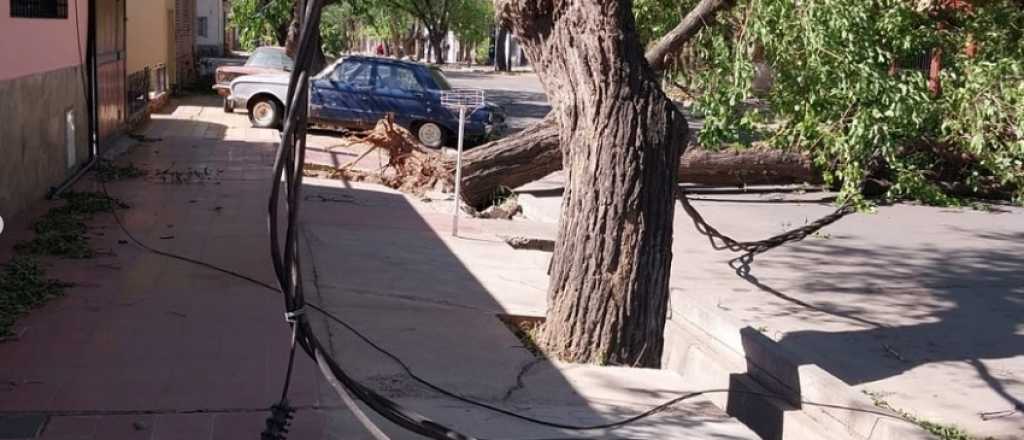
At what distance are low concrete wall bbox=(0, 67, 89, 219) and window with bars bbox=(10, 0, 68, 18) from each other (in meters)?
0.59

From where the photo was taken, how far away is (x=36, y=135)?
11.5 metres

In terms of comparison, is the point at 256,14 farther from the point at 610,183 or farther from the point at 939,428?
the point at 939,428

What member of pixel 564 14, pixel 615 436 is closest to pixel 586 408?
pixel 615 436

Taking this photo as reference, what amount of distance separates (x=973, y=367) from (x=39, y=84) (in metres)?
8.87

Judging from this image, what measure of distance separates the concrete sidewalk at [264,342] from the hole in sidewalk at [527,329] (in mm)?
103

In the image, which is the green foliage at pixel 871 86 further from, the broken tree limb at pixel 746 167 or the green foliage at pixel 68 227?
the broken tree limb at pixel 746 167

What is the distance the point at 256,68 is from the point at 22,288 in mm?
17797

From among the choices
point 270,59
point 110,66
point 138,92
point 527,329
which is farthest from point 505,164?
point 270,59

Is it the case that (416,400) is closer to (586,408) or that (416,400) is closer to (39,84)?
(586,408)

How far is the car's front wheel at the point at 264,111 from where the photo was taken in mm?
22016

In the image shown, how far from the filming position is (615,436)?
Result: 5.91 m

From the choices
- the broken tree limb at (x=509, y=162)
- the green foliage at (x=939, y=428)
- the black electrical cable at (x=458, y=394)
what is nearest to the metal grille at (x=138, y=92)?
the broken tree limb at (x=509, y=162)

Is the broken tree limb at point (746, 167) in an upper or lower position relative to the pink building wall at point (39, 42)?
lower

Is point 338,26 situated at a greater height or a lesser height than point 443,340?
greater
